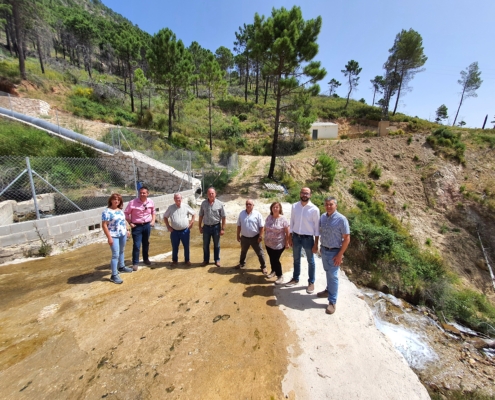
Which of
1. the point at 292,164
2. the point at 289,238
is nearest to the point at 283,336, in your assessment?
the point at 289,238

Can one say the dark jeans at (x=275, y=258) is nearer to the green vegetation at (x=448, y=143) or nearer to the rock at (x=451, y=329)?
the rock at (x=451, y=329)

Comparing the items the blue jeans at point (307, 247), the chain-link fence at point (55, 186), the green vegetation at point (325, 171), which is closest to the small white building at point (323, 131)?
the green vegetation at point (325, 171)

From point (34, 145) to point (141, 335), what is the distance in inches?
424

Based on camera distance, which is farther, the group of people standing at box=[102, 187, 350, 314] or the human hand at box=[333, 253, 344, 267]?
the group of people standing at box=[102, 187, 350, 314]

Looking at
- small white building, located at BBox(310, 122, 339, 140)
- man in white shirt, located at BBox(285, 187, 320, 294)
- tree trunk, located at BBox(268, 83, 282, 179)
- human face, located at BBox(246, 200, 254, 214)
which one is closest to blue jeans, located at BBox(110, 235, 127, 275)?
human face, located at BBox(246, 200, 254, 214)

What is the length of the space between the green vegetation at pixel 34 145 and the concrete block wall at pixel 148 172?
1.07 meters

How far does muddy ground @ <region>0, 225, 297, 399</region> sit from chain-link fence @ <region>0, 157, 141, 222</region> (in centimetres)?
322

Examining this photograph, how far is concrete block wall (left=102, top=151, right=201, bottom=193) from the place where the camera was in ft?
35.6

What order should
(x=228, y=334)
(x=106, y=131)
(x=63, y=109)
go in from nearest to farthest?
1. (x=228, y=334)
2. (x=106, y=131)
3. (x=63, y=109)

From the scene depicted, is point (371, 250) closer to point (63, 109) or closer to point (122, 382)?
point (122, 382)

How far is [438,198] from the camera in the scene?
16766 mm

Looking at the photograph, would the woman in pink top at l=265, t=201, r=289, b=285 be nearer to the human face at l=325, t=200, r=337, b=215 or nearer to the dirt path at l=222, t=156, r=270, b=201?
the human face at l=325, t=200, r=337, b=215

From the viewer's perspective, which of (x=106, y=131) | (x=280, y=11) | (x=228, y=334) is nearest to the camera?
(x=228, y=334)

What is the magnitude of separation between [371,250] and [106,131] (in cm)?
1522
